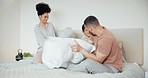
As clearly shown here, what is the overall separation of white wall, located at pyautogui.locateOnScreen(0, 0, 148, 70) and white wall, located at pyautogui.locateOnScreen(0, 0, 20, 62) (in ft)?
0.28

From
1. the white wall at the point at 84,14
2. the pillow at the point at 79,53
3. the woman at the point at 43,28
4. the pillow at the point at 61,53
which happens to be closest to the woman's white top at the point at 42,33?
the woman at the point at 43,28

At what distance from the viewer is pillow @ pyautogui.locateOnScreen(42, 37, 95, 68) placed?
217 centimetres

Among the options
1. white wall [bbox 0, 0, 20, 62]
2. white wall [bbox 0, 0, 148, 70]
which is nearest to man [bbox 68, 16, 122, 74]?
white wall [bbox 0, 0, 148, 70]

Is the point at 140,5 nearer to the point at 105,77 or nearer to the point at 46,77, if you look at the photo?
the point at 105,77

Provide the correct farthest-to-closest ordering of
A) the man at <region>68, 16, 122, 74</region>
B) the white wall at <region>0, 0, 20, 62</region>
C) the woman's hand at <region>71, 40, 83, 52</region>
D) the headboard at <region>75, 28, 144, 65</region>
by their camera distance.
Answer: the white wall at <region>0, 0, 20, 62</region>, the headboard at <region>75, 28, 144, 65</region>, the woman's hand at <region>71, 40, 83, 52</region>, the man at <region>68, 16, 122, 74</region>

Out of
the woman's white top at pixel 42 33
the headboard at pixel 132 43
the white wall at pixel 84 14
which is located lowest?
the headboard at pixel 132 43

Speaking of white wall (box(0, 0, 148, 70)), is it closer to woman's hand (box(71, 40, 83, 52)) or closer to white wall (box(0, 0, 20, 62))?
white wall (box(0, 0, 20, 62))

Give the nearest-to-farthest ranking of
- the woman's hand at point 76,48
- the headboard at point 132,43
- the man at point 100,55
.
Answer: the man at point 100,55 < the woman's hand at point 76,48 < the headboard at point 132,43

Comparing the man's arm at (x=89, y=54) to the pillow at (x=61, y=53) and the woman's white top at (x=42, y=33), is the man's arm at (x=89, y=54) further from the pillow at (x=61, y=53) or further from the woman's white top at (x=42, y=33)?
the woman's white top at (x=42, y=33)

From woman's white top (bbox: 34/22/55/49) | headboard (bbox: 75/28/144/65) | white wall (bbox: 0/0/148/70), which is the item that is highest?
white wall (bbox: 0/0/148/70)

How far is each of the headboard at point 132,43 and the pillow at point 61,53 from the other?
962 millimetres

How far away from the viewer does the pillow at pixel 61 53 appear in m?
2.17

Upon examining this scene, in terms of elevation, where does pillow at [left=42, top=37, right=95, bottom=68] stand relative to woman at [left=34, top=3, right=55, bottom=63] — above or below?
below

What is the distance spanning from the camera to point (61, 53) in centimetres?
216
